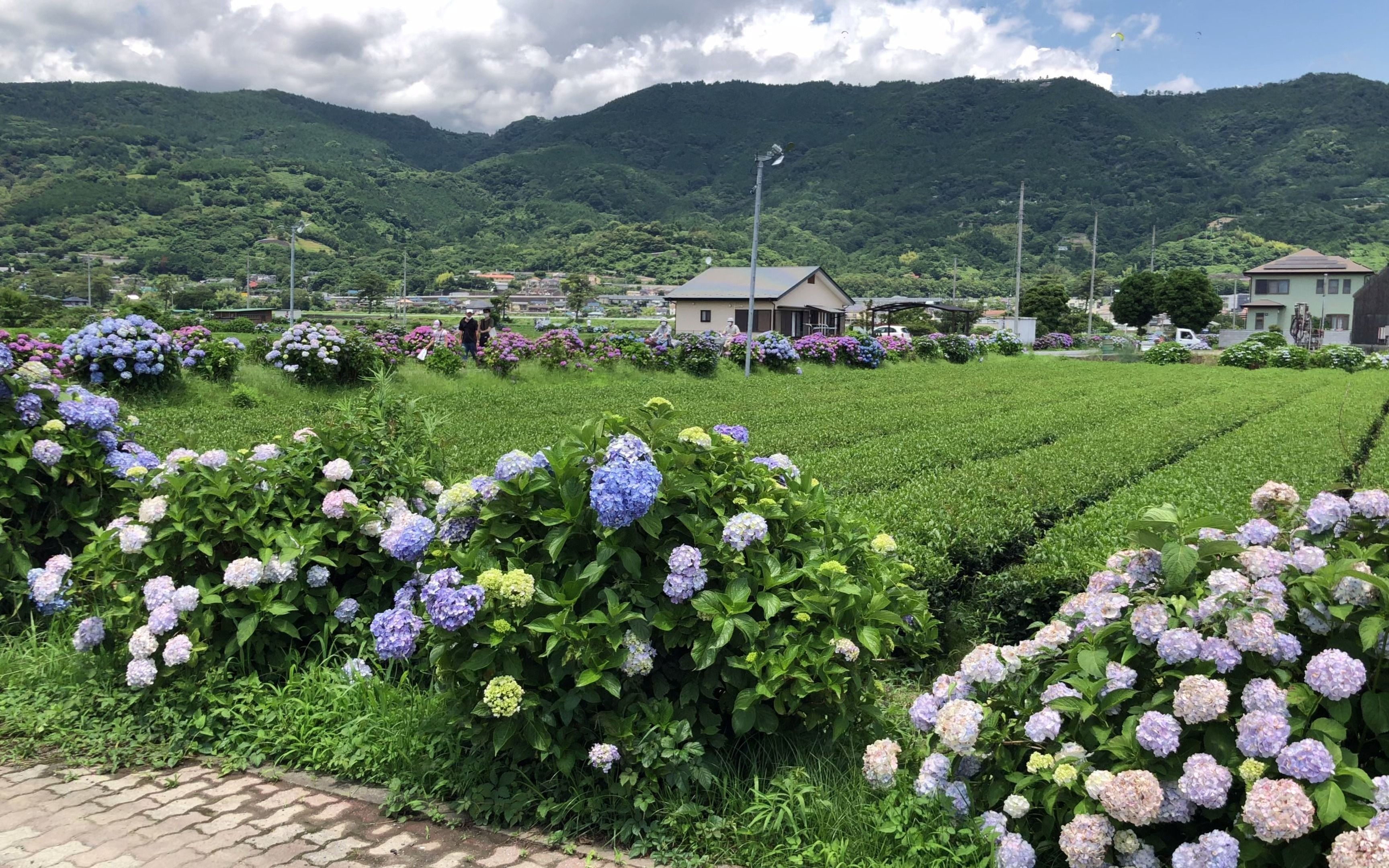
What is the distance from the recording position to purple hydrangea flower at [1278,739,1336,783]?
1908 mm

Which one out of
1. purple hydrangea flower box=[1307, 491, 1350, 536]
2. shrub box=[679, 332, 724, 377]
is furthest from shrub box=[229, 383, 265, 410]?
purple hydrangea flower box=[1307, 491, 1350, 536]

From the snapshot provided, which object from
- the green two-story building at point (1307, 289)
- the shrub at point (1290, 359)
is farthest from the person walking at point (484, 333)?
the green two-story building at point (1307, 289)

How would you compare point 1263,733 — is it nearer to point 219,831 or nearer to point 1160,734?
point 1160,734

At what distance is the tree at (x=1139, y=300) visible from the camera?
2371 inches

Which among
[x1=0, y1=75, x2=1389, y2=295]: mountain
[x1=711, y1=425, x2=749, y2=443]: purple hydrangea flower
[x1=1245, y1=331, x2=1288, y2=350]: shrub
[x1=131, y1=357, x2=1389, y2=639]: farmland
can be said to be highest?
[x1=0, y1=75, x2=1389, y2=295]: mountain

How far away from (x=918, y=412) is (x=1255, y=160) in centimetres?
13277

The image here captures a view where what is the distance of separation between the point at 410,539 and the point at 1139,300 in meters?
67.2

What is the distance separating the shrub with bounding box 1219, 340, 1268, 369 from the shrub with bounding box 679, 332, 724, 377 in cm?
2139

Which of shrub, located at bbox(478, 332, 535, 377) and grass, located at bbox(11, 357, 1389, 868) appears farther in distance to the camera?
shrub, located at bbox(478, 332, 535, 377)

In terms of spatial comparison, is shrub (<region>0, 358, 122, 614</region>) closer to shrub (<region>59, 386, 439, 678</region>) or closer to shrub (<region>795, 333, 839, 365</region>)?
shrub (<region>59, 386, 439, 678</region>)

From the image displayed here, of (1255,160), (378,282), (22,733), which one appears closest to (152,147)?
(378,282)

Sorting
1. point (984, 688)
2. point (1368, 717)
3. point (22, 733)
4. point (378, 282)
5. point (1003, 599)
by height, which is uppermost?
point (378, 282)

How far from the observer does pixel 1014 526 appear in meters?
5.24

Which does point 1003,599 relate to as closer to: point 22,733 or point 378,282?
point 22,733
